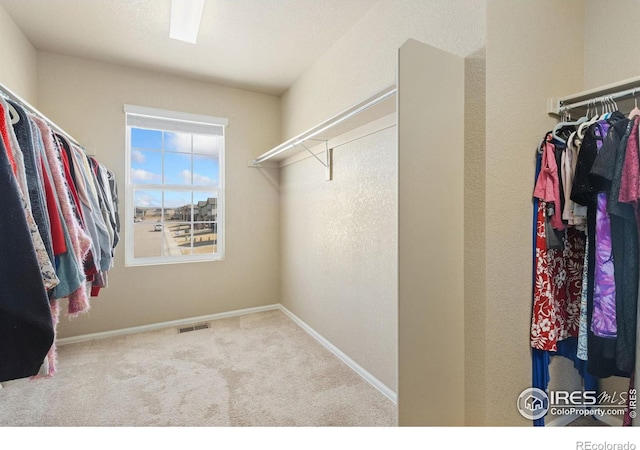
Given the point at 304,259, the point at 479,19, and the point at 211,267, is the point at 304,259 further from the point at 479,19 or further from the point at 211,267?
the point at 479,19

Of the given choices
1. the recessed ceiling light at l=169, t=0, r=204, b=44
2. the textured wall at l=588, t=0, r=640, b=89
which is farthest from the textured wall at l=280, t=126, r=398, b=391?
the recessed ceiling light at l=169, t=0, r=204, b=44

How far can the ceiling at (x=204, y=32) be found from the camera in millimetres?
2057

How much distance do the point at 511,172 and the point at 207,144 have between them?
3.04 metres

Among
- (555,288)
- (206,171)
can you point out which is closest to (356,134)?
(555,288)

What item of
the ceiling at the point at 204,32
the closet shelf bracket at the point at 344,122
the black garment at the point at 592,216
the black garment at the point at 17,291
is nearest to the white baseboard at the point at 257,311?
the black garment at the point at 592,216

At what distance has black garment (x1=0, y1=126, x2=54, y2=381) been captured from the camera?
70 cm

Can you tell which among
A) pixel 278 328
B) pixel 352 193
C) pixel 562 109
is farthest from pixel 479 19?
pixel 278 328

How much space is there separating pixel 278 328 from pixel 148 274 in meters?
1.48

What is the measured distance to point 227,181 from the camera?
3.41 m

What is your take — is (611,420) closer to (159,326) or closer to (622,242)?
(622,242)

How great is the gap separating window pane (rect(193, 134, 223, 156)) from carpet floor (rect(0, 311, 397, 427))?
201cm

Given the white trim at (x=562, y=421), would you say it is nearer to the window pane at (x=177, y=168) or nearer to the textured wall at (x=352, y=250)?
the textured wall at (x=352, y=250)

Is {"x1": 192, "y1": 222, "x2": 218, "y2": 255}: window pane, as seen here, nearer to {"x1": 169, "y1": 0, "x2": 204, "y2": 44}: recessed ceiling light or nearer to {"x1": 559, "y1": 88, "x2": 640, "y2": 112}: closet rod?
{"x1": 169, "y1": 0, "x2": 204, "y2": 44}: recessed ceiling light

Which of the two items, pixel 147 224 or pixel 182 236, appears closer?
pixel 147 224
